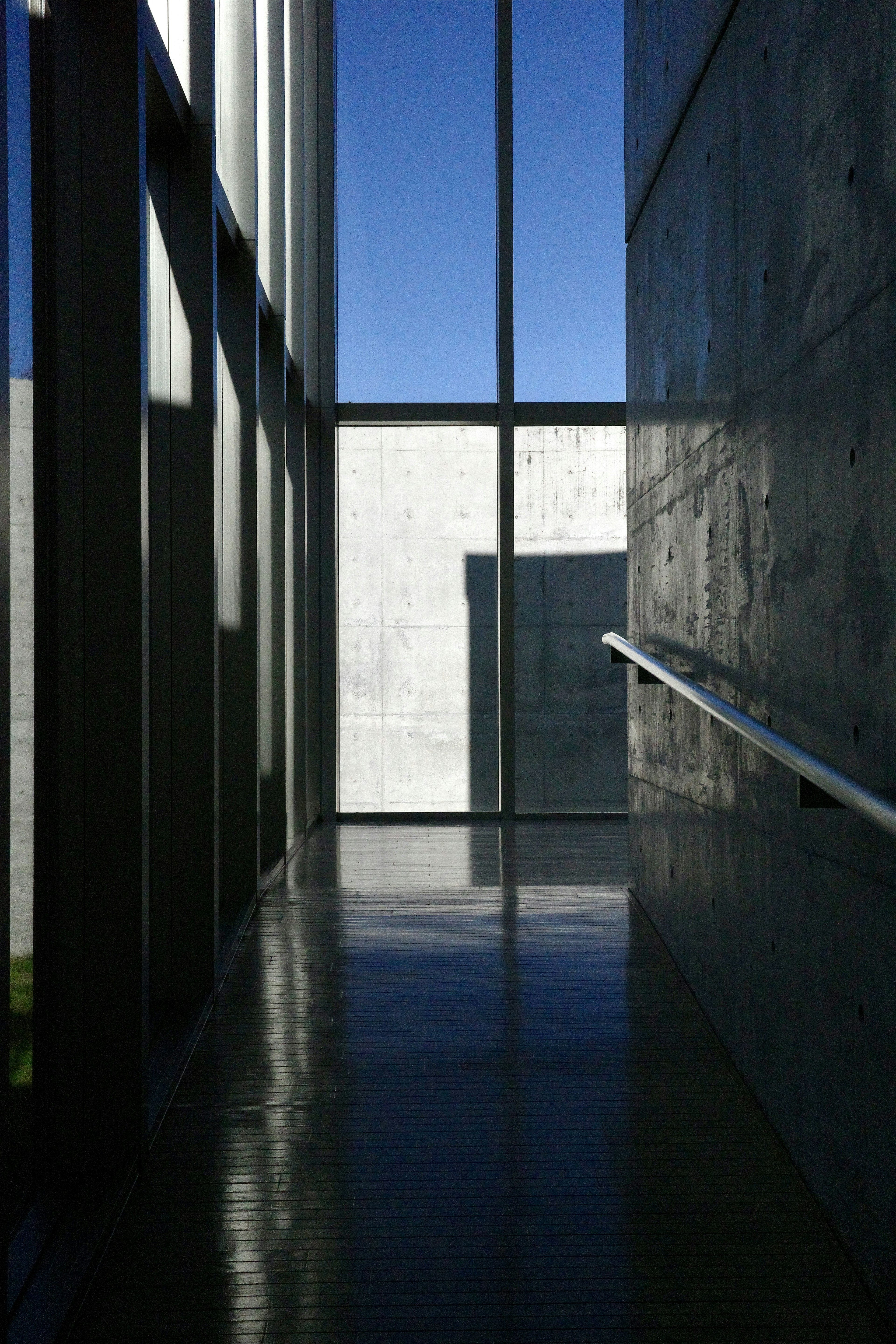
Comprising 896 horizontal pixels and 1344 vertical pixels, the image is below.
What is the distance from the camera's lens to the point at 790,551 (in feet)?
9.93

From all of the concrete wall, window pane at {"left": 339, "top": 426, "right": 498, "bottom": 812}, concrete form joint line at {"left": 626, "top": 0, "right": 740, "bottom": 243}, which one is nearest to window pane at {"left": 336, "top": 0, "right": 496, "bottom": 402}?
window pane at {"left": 339, "top": 426, "right": 498, "bottom": 812}

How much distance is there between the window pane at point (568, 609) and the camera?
9367mm

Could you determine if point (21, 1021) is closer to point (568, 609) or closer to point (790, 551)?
point (790, 551)

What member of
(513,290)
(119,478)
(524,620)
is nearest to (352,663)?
(524,620)

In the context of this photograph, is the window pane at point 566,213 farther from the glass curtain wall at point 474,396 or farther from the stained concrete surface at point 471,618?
the stained concrete surface at point 471,618

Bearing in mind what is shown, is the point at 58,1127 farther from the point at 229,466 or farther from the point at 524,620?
the point at 524,620

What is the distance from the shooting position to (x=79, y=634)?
2785 millimetres

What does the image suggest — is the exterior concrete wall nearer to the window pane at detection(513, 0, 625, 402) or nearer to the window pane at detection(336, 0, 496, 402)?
the window pane at detection(336, 0, 496, 402)

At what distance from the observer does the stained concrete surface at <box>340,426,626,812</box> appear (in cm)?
936

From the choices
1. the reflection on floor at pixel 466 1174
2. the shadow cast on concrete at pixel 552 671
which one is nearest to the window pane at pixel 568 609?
the shadow cast on concrete at pixel 552 671

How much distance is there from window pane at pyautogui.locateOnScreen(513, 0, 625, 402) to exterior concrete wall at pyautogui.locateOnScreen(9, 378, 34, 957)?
23.8ft

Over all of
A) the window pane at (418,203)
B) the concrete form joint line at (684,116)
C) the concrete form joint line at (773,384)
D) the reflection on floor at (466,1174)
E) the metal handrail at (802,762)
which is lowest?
the reflection on floor at (466,1174)

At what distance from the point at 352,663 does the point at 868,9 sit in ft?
23.9

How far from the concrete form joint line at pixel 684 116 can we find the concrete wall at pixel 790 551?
2 cm
